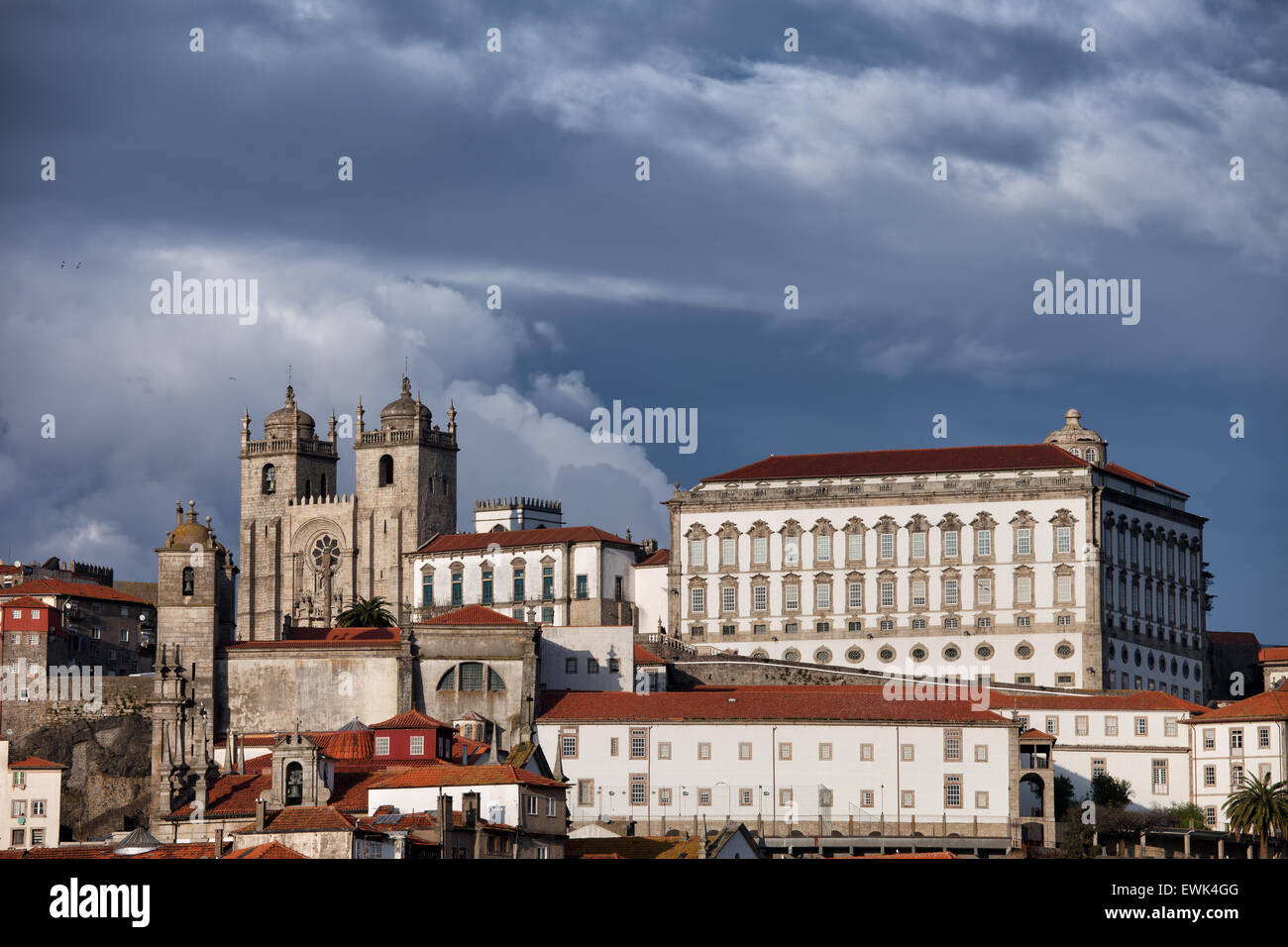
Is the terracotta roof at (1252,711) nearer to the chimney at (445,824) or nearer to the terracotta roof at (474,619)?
the terracotta roof at (474,619)

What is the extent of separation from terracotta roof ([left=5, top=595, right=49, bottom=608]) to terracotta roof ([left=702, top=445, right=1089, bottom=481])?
4191cm

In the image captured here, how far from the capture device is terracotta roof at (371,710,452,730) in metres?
103

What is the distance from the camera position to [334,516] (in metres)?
164

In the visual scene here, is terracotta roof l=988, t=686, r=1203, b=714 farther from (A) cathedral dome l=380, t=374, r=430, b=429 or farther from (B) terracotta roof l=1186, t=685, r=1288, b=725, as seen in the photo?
(A) cathedral dome l=380, t=374, r=430, b=429

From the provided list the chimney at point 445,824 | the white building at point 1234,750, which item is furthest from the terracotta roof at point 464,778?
the white building at point 1234,750

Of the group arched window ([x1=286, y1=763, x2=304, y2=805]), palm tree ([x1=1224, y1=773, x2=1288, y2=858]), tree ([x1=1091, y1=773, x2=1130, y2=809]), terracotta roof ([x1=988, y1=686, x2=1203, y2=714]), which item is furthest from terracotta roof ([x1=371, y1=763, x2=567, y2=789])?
terracotta roof ([x1=988, y1=686, x2=1203, y2=714])

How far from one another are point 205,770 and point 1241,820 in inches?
1771

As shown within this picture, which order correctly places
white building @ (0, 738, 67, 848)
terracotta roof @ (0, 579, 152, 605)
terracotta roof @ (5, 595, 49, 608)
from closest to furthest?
white building @ (0, 738, 67, 848)
terracotta roof @ (5, 595, 49, 608)
terracotta roof @ (0, 579, 152, 605)

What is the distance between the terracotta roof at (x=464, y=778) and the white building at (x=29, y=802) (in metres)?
21.6

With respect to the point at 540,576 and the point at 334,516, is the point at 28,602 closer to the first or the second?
the point at 334,516

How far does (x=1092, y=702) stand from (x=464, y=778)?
38821 mm
